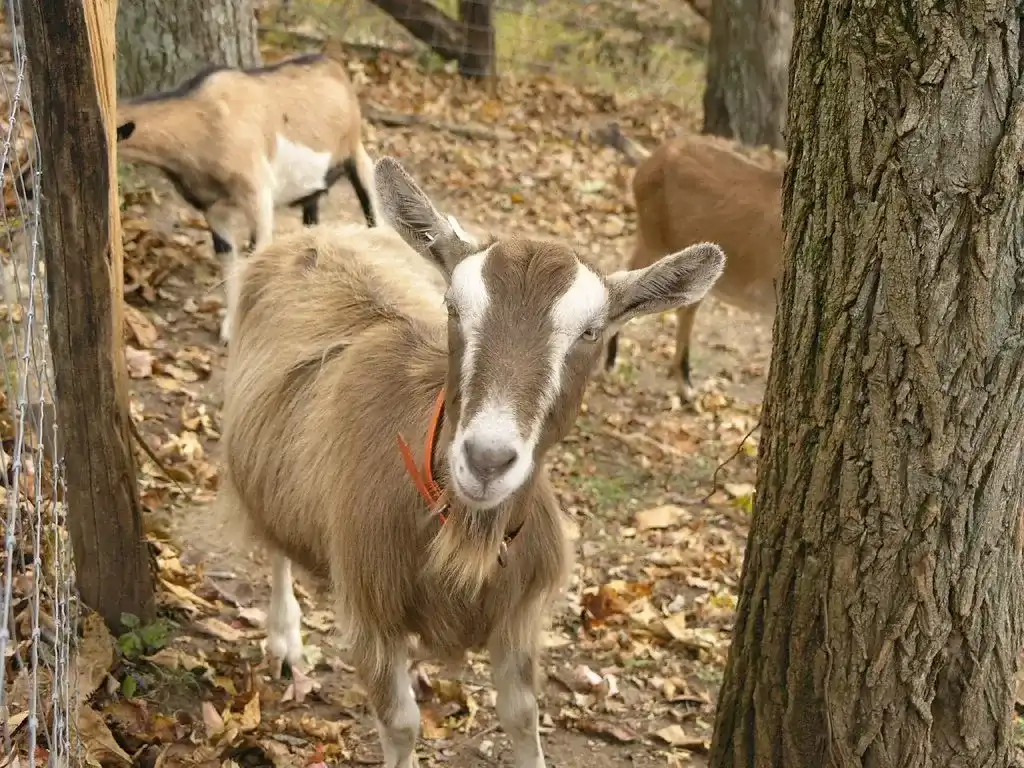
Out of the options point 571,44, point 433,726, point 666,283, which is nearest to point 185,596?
point 433,726

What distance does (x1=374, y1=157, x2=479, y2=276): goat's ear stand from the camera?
2.79m

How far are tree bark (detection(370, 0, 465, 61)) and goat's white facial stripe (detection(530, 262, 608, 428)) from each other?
8.97m

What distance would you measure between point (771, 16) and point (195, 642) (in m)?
7.76

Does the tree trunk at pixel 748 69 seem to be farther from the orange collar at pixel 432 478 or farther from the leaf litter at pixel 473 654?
the orange collar at pixel 432 478

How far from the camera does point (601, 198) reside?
8.87m

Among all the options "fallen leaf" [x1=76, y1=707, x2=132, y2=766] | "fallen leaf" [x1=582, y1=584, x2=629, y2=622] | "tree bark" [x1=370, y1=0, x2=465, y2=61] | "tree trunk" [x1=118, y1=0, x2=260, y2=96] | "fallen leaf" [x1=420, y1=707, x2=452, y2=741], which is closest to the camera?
"fallen leaf" [x1=76, y1=707, x2=132, y2=766]

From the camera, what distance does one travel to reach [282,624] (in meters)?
3.87

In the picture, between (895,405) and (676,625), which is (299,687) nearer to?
(676,625)

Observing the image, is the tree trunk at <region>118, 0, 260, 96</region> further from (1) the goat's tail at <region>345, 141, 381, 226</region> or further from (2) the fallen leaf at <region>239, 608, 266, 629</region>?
(2) the fallen leaf at <region>239, 608, 266, 629</region>

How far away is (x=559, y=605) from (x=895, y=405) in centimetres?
236

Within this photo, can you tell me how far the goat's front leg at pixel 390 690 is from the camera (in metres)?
3.01

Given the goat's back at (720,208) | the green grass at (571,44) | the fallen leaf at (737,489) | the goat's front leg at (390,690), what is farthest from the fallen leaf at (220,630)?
the green grass at (571,44)

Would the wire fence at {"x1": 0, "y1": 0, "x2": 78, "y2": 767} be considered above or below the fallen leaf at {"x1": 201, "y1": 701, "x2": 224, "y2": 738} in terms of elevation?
above

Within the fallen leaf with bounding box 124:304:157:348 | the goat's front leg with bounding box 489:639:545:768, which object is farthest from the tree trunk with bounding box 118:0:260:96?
the goat's front leg with bounding box 489:639:545:768
